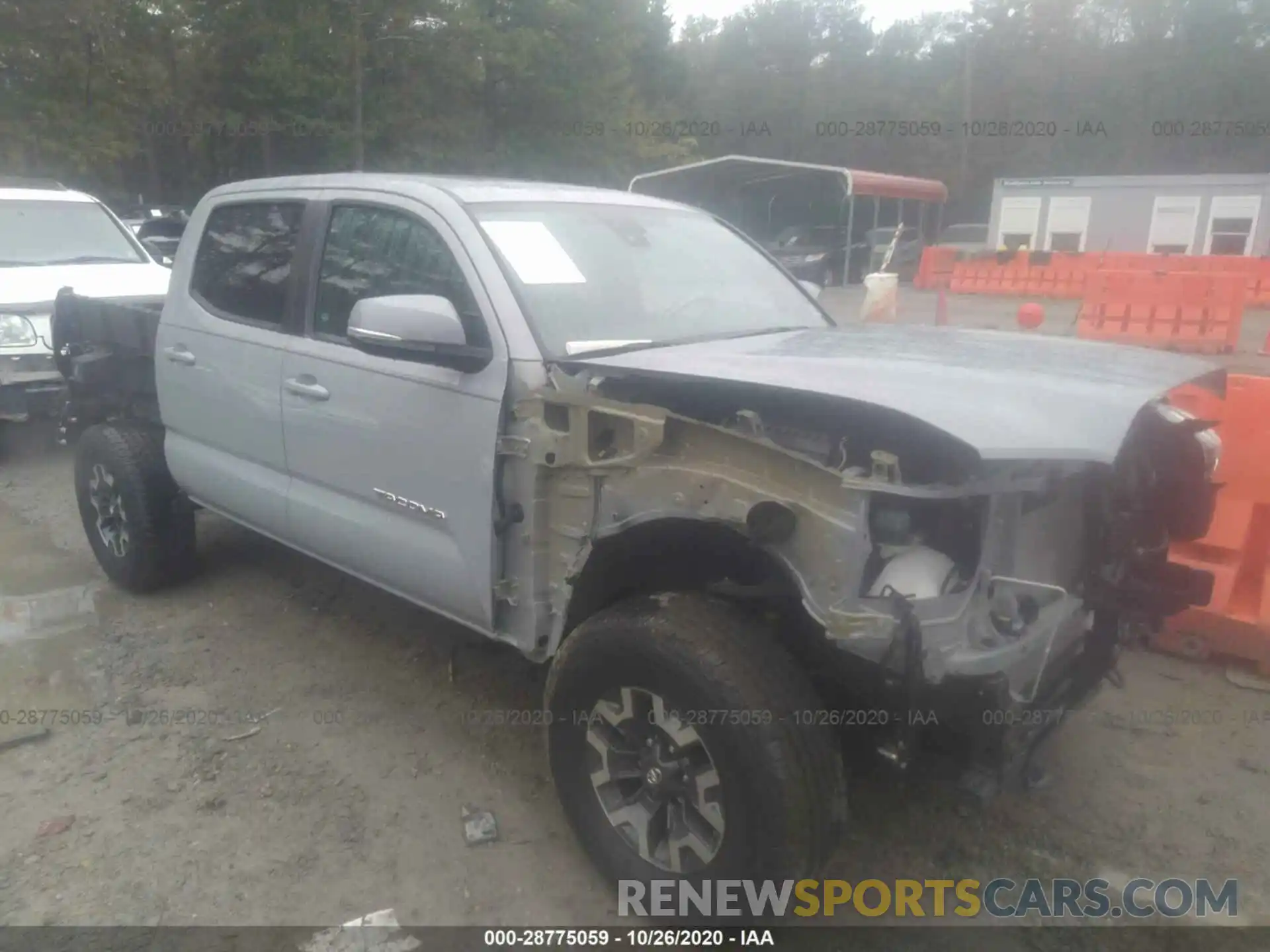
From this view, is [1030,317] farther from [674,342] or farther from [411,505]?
[411,505]

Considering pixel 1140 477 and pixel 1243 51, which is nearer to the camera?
pixel 1140 477

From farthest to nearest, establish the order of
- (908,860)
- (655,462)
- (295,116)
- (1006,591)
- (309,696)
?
1. (295,116)
2. (309,696)
3. (908,860)
4. (655,462)
5. (1006,591)

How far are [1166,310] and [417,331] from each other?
1166 centimetres

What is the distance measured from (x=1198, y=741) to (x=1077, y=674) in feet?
3.80

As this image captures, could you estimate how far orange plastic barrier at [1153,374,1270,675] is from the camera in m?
3.86

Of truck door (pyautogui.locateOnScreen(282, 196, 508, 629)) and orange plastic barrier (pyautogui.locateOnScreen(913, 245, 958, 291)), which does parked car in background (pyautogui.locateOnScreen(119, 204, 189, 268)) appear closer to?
truck door (pyautogui.locateOnScreen(282, 196, 508, 629))

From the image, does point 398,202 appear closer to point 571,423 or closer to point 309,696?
point 571,423

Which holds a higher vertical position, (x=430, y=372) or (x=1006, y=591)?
(x=430, y=372)

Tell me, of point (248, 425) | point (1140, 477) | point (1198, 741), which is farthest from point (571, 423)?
point (1198, 741)

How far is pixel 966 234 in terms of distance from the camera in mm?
35094

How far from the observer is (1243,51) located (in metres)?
41.9

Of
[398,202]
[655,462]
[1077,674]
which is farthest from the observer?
[398,202]

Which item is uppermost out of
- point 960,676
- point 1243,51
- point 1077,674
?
point 1243,51

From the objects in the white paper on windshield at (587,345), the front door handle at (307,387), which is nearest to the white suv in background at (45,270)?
the front door handle at (307,387)
